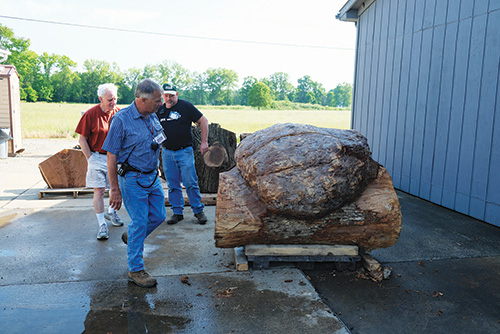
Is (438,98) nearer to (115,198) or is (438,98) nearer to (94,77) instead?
(115,198)

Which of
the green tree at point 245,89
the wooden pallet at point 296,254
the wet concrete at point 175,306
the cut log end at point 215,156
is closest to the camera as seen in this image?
the wet concrete at point 175,306

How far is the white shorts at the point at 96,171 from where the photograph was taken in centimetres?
477

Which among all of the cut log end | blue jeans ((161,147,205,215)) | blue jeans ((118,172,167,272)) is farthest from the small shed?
blue jeans ((118,172,167,272))

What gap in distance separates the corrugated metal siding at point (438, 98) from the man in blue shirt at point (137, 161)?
466cm

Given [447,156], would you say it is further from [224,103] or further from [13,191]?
[224,103]

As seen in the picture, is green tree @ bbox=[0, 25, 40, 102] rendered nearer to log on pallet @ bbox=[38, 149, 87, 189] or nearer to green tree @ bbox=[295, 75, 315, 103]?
green tree @ bbox=[295, 75, 315, 103]

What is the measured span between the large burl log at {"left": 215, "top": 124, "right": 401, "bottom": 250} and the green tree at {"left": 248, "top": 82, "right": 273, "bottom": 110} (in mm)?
88732

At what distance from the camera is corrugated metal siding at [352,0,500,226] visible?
18.6 ft

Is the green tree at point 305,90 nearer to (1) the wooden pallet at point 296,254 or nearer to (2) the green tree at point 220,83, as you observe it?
(2) the green tree at point 220,83

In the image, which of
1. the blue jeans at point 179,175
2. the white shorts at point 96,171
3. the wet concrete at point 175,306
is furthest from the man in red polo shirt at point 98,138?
the wet concrete at point 175,306

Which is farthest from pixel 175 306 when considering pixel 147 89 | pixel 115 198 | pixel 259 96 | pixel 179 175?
pixel 259 96

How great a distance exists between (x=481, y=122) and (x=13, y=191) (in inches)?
310

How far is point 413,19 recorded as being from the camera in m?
7.39

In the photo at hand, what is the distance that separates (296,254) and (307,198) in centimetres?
60
